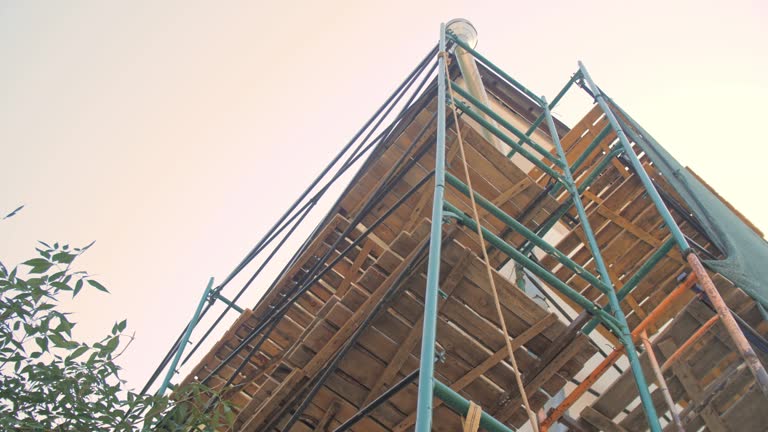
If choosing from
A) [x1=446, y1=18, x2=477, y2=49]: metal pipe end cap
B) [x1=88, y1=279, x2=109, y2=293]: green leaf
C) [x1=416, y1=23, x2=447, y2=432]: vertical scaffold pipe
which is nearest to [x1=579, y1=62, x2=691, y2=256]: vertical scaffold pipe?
[x1=416, y1=23, x2=447, y2=432]: vertical scaffold pipe

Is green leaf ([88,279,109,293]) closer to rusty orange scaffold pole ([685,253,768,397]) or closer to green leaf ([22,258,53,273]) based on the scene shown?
green leaf ([22,258,53,273])

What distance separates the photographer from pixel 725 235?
4234 mm

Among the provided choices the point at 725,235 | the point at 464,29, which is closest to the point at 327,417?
the point at 725,235

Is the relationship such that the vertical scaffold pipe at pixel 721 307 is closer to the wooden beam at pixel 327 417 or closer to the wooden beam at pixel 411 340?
the wooden beam at pixel 411 340

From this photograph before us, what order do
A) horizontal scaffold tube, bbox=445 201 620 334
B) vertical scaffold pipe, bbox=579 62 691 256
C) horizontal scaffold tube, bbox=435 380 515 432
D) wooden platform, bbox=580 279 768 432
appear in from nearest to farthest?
1. horizontal scaffold tube, bbox=435 380 515 432
2. wooden platform, bbox=580 279 768 432
3. horizontal scaffold tube, bbox=445 201 620 334
4. vertical scaffold pipe, bbox=579 62 691 256

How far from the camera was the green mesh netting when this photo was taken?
146 inches

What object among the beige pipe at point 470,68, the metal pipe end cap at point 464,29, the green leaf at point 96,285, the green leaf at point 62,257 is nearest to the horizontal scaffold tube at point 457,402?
the green leaf at point 96,285

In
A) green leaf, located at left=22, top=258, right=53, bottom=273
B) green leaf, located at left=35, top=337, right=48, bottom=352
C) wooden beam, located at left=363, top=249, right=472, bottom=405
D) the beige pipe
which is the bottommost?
green leaf, located at left=35, top=337, right=48, bottom=352

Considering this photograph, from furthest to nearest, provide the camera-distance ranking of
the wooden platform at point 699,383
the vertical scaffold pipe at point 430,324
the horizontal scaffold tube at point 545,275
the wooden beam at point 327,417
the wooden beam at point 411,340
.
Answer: the wooden beam at point 327,417, the wooden beam at point 411,340, the horizontal scaffold tube at point 545,275, the wooden platform at point 699,383, the vertical scaffold pipe at point 430,324

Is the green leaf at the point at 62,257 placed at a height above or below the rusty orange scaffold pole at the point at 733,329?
below

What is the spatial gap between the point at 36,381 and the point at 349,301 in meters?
1.99

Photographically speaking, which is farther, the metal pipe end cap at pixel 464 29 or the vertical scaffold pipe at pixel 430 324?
the metal pipe end cap at pixel 464 29

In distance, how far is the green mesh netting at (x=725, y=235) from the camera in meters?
3.70

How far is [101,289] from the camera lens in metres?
3.67
